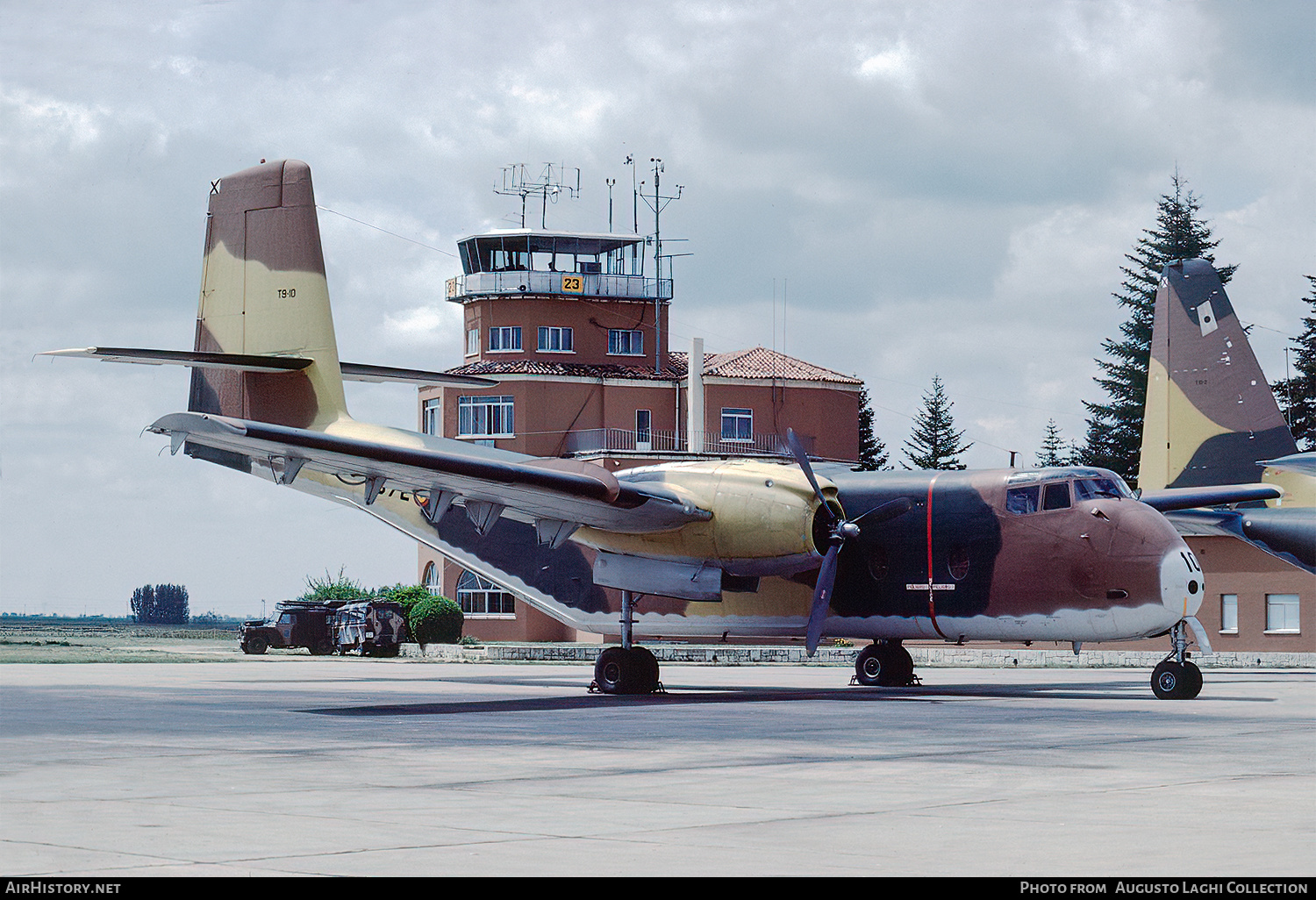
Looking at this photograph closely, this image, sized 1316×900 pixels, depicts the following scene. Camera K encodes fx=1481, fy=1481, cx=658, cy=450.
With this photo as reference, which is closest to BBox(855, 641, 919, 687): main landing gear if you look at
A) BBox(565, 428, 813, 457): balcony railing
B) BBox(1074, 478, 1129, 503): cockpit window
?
BBox(1074, 478, 1129, 503): cockpit window

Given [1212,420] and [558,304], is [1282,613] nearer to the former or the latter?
[1212,420]

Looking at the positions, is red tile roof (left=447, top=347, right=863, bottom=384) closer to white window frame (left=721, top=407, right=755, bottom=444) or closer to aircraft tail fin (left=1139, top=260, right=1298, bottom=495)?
white window frame (left=721, top=407, right=755, bottom=444)

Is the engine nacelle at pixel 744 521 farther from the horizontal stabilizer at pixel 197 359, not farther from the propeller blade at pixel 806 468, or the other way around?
the horizontal stabilizer at pixel 197 359

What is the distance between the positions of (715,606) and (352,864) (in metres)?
18.0

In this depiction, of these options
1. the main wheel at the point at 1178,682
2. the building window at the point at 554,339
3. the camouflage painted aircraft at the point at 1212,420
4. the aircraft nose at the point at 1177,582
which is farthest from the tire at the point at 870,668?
the building window at the point at 554,339

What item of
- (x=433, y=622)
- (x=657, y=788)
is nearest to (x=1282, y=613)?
→ (x=433, y=622)

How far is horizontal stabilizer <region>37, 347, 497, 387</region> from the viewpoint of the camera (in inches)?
996

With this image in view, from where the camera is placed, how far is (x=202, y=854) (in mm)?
7688

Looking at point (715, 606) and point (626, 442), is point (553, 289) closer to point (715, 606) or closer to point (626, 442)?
point (626, 442)

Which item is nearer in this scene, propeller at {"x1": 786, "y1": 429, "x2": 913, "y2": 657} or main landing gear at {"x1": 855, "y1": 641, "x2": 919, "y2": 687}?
propeller at {"x1": 786, "y1": 429, "x2": 913, "y2": 657}

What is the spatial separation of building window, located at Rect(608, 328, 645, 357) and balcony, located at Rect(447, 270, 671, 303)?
1887 millimetres

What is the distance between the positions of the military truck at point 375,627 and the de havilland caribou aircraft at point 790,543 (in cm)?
2394

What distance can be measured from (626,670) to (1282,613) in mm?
34534

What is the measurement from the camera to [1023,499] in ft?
76.0
